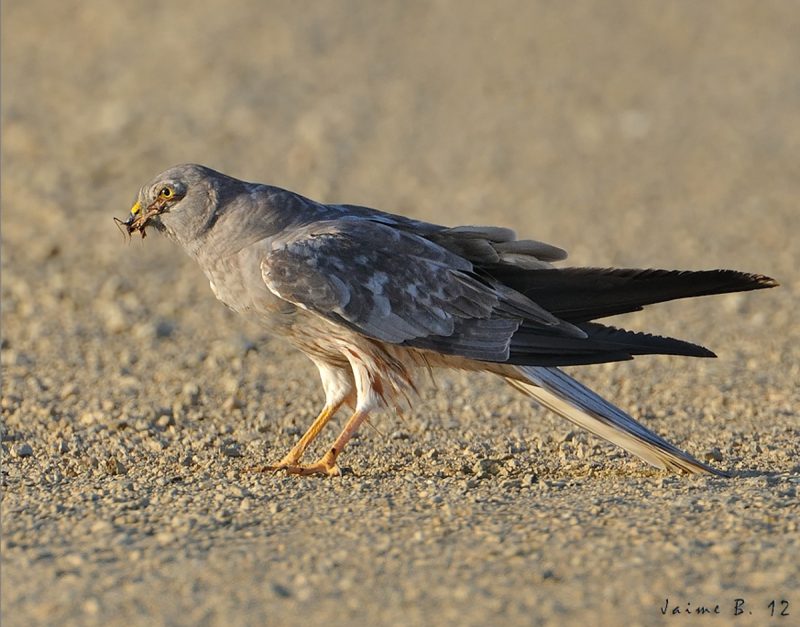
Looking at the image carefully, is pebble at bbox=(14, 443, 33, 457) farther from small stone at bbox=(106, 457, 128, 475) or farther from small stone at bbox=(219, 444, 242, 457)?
small stone at bbox=(219, 444, 242, 457)

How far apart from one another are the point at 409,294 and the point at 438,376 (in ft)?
8.24

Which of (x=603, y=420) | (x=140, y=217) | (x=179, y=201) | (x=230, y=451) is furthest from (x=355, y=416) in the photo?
(x=140, y=217)

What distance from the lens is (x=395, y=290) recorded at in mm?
7102

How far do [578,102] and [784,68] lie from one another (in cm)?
375

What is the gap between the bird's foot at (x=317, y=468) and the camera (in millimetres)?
7176

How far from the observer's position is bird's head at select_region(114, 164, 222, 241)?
290 inches

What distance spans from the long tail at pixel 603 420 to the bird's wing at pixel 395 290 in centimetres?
34

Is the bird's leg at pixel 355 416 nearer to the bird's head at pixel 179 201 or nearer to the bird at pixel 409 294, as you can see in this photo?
the bird at pixel 409 294

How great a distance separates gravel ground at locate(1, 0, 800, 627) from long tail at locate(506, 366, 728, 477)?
0.51ft

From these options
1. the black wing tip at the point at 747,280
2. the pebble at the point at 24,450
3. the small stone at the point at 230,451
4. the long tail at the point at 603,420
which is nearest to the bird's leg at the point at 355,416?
the small stone at the point at 230,451

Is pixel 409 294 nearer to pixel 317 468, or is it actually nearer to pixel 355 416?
pixel 355 416

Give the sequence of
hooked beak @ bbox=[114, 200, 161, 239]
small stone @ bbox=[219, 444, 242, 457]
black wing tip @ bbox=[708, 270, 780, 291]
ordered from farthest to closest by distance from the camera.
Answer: small stone @ bbox=[219, 444, 242, 457] < hooked beak @ bbox=[114, 200, 161, 239] < black wing tip @ bbox=[708, 270, 780, 291]

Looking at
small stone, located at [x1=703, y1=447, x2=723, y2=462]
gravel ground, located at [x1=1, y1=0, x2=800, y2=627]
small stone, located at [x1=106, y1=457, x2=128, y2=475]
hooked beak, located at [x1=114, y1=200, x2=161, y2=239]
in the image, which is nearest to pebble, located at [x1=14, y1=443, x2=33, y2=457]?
gravel ground, located at [x1=1, y1=0, x2=800, y2=627]

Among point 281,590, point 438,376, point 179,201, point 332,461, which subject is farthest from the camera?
point 438,376
